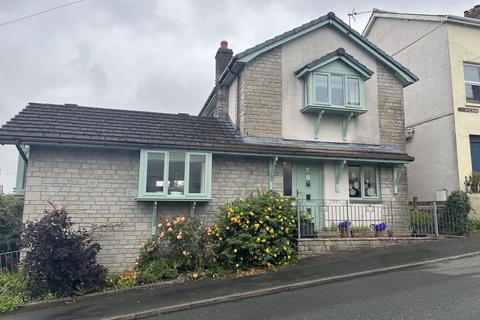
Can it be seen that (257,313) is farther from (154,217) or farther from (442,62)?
(442,62)

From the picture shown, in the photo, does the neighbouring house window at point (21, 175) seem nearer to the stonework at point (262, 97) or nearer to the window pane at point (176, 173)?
the window pane at point (176, 173)

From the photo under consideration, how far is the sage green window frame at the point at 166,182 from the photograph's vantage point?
1018cm

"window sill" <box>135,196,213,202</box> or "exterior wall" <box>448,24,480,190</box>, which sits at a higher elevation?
"exterior wall" <box>448,24,480,190</box>

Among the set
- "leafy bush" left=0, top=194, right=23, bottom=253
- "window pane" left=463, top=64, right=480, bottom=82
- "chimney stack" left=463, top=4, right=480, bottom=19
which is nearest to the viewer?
"leafy bush" left=0, top=194, right=23, bottom=253

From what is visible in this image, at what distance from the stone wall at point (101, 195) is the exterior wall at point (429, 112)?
9.51 m

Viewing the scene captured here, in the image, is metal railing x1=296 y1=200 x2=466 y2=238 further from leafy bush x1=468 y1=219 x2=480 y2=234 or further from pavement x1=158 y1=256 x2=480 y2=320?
pavement x1=158 y1=256 x2=480 y2=320

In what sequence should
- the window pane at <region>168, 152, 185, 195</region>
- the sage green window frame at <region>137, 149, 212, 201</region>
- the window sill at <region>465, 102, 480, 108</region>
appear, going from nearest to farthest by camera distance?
1. the sage green window frame at <region>137, 149, 212, 201</region>
2. the window pane at <region>168, 152, 185, 195</region>
3. the window sill at <region>465, 102, 480, 108</region>

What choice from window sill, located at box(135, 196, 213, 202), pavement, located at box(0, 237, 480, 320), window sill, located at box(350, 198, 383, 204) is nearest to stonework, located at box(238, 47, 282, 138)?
window sill, located at box(135, 196, 213, 202)

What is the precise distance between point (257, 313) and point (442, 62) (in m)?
12.9

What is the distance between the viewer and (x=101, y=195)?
10.2 m

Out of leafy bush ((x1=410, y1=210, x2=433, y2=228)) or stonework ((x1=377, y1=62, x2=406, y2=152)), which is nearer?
leafy bush ((x1=410, y1=210, x2=433, y2=228))

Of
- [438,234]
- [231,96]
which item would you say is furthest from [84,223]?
[438,234]

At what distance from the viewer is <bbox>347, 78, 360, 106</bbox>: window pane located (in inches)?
493

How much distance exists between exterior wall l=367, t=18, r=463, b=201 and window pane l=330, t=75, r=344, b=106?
15.7ft
